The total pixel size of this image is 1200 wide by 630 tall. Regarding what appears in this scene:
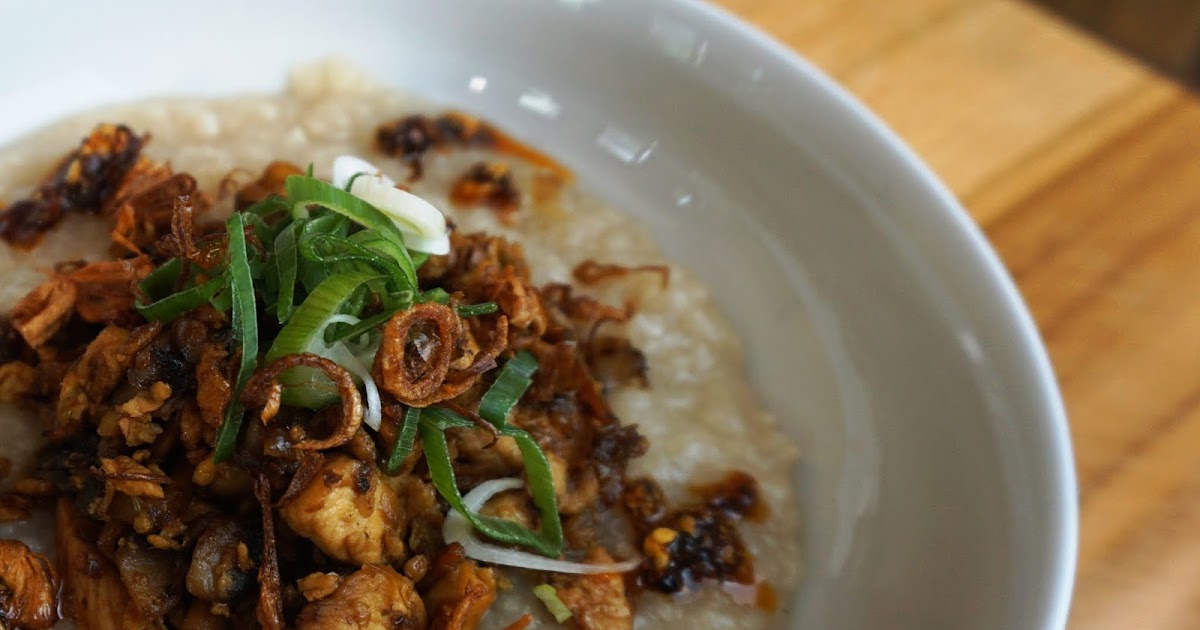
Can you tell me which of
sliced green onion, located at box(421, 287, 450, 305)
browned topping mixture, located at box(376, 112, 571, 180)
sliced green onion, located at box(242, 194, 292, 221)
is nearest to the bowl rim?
browned topping mixture, located at box(376, 112, 571, 180)

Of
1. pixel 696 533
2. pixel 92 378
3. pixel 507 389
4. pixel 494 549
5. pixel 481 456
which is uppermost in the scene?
pixel 92 378

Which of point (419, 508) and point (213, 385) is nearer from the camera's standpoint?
point (213, 385)

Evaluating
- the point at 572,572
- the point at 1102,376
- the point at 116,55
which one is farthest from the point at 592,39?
the point at 1102,376

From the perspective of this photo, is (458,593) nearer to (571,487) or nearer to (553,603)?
(553,603)

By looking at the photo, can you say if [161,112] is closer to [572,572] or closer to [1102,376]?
[572,572]

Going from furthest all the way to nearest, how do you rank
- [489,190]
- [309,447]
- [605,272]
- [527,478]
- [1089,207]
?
1. [1089,207]
2. [489,190]
3. [605,272]
4. [527,478]
5. [309,447]

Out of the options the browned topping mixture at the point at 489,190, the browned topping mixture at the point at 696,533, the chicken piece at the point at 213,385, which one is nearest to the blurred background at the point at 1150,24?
the browned topping mixture at the point at 489,190

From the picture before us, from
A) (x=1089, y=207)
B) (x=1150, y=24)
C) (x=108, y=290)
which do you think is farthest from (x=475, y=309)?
(x=1150, y=24)

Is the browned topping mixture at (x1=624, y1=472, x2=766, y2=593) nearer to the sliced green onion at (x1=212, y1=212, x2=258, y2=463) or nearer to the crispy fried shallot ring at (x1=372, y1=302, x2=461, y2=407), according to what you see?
the crispy fried shallot ring at (x1=372, y1=302, x2=461, y2=407)
